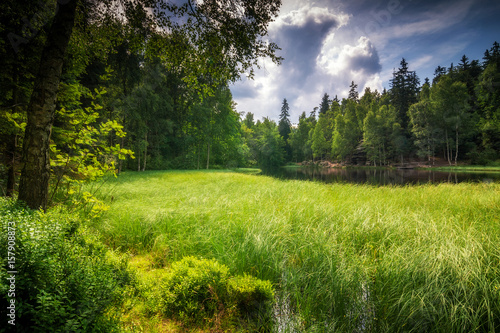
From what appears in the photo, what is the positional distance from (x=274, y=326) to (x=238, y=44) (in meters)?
4.93

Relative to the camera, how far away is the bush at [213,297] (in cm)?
223

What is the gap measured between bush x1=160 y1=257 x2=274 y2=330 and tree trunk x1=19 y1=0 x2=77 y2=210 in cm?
214

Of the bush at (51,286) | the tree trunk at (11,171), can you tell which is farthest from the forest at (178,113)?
the bush at (51,286)

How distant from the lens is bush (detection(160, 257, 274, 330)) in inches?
87.7

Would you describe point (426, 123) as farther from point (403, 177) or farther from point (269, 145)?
point (269, 145)

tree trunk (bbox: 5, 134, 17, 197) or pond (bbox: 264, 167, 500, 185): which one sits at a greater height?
tree trunk (bbox: 5, 134, 17, 197)

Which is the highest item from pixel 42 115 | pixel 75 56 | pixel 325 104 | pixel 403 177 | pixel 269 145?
pixel 325 104

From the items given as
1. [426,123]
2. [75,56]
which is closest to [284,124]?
[426,123]

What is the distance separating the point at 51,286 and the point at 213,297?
1.52m

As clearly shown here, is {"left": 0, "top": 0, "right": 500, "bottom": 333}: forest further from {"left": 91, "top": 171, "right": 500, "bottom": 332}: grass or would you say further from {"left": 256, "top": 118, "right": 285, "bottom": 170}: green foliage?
{"left": 256, "top": 118, "right": 285, "bottom": 170}: green foliage

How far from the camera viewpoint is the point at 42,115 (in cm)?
264

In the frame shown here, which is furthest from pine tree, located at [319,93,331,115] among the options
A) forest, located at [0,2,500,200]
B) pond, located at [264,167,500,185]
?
pond, located at [264,167,500,185]

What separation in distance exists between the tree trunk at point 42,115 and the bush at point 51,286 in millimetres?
870

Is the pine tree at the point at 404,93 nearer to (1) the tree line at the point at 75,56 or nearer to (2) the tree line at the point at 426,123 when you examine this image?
(2) the tree line at the point at 426,123
